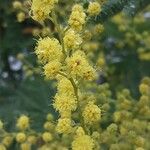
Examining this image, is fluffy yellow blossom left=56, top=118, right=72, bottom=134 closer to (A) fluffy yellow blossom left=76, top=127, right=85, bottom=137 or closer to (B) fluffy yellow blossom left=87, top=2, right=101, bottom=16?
(A) fluffy yellow blossom left=76, top=127, right=85, bottom=137

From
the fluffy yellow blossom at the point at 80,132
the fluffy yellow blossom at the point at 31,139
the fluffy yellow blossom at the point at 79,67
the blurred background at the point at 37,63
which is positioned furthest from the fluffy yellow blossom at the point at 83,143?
the blurred background at the point at 37,63

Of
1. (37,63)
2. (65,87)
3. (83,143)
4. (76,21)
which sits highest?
(37,63)

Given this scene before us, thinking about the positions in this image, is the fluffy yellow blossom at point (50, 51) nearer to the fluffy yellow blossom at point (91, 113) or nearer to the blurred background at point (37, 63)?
the fluffy yellow blossom at point (91, 113)

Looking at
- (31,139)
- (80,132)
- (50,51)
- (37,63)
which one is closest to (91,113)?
(80,132)

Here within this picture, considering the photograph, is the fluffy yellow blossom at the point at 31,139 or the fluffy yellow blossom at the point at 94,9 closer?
the fluffy yellow blossom at the point at 94,9

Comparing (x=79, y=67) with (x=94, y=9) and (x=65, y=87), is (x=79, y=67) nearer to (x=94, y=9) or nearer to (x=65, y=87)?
(x=65, y=87)

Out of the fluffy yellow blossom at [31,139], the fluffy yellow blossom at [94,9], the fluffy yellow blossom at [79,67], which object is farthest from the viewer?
the fluffy yellow blossom at [31,139]

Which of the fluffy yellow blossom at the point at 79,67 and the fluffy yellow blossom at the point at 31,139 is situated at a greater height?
the fluffy yellow blossom at the point at 31,139

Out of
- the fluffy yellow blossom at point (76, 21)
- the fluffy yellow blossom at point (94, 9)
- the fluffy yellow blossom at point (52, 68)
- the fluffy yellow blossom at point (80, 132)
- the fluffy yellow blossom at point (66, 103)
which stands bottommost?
the fluffy yellow blossom at point (80, 132)

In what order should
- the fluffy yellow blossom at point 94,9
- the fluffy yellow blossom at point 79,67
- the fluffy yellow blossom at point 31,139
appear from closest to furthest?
the fluffy yellow blossom at point 79,67, the fluffy yellow blossom at point 94,9, the fluffy yellow blossom at point 31,139
